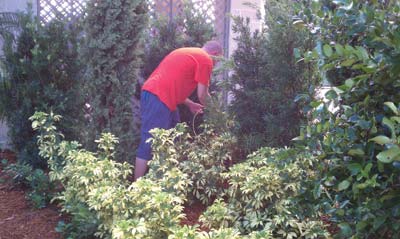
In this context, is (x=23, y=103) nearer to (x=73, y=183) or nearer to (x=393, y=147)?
(x=73, y=183)

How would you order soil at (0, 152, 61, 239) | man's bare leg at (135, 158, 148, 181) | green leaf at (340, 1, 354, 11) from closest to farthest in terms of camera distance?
green leaf at (340, 1, 354, 11), soil at (0, 152, 61, 239), man's bare leg at (135, 158, 148, 181)

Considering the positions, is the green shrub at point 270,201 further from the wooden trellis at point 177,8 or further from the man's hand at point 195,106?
the wooden trellis at point 177,8

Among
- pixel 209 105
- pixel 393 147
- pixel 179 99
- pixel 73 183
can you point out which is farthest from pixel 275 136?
pixel 393 147

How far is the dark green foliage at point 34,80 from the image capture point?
512 cm

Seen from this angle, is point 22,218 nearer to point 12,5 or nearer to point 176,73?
point 176,73

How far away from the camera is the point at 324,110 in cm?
200

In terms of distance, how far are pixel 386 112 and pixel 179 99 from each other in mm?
3502

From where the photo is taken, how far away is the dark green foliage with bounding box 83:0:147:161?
16.7 ft

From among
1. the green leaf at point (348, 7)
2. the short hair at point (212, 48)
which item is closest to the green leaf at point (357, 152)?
the green leaf at point (348, 7)

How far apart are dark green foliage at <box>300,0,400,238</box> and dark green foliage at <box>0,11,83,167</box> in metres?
3.62

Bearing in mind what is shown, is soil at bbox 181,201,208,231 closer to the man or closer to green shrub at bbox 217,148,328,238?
green shrub at bbox 217,148,328,238

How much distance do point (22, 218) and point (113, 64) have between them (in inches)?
75.7

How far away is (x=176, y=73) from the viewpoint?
205 inches

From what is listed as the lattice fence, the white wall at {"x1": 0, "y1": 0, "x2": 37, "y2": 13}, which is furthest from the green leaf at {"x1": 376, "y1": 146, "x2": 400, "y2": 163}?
the white wall at {"x1": 0, "y1": 0, "x2": 37, "y2": 13}
